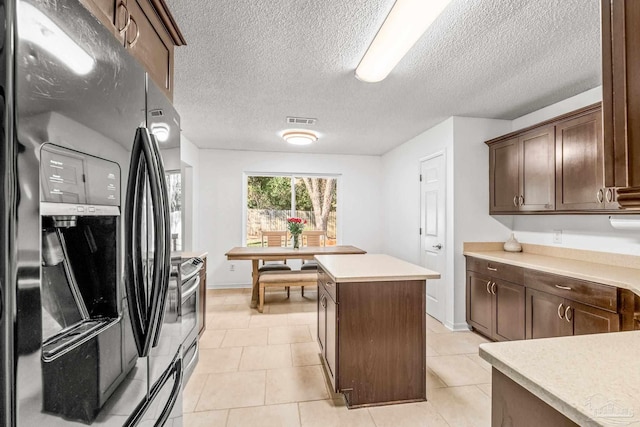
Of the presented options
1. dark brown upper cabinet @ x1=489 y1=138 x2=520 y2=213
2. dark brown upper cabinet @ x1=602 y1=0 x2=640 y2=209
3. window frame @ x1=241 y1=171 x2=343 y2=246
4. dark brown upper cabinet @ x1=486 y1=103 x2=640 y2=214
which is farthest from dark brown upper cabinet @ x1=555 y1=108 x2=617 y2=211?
window frame @ x1=241 y1=171 x2=343 y2=246

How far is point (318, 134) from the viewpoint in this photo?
427cm

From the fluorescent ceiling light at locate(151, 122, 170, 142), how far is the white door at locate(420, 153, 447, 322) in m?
3.21

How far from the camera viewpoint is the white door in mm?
3629

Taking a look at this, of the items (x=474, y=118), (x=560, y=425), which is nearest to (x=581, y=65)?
(x=474, y=118)

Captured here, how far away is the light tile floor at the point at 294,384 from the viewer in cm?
188

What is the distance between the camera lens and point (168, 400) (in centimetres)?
112

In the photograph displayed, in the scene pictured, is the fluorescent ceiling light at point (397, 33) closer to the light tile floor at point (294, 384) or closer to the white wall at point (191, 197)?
the light tile floor at point (294, 384)

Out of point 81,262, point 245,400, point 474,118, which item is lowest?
point 245,400

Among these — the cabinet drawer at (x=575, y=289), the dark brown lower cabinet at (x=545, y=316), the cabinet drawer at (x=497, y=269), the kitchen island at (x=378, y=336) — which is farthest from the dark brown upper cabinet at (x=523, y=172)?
the kitchen island at (x=378, y=336)

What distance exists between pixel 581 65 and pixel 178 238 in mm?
3043

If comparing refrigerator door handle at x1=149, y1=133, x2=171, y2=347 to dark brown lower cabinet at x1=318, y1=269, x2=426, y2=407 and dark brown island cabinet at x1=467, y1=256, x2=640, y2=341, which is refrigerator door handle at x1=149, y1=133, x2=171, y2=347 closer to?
dark brown lower cabinet at x1=318, y1=269, x2=426, y2=407

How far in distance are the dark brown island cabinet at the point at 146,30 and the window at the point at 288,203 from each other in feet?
12.9

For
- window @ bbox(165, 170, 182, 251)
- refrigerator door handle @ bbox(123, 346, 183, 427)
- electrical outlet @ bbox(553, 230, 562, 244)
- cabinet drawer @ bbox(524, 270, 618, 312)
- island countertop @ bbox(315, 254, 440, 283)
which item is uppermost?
window @ bbox(165, 170, 182, 251)

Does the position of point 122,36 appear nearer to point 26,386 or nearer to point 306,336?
point 26,386
